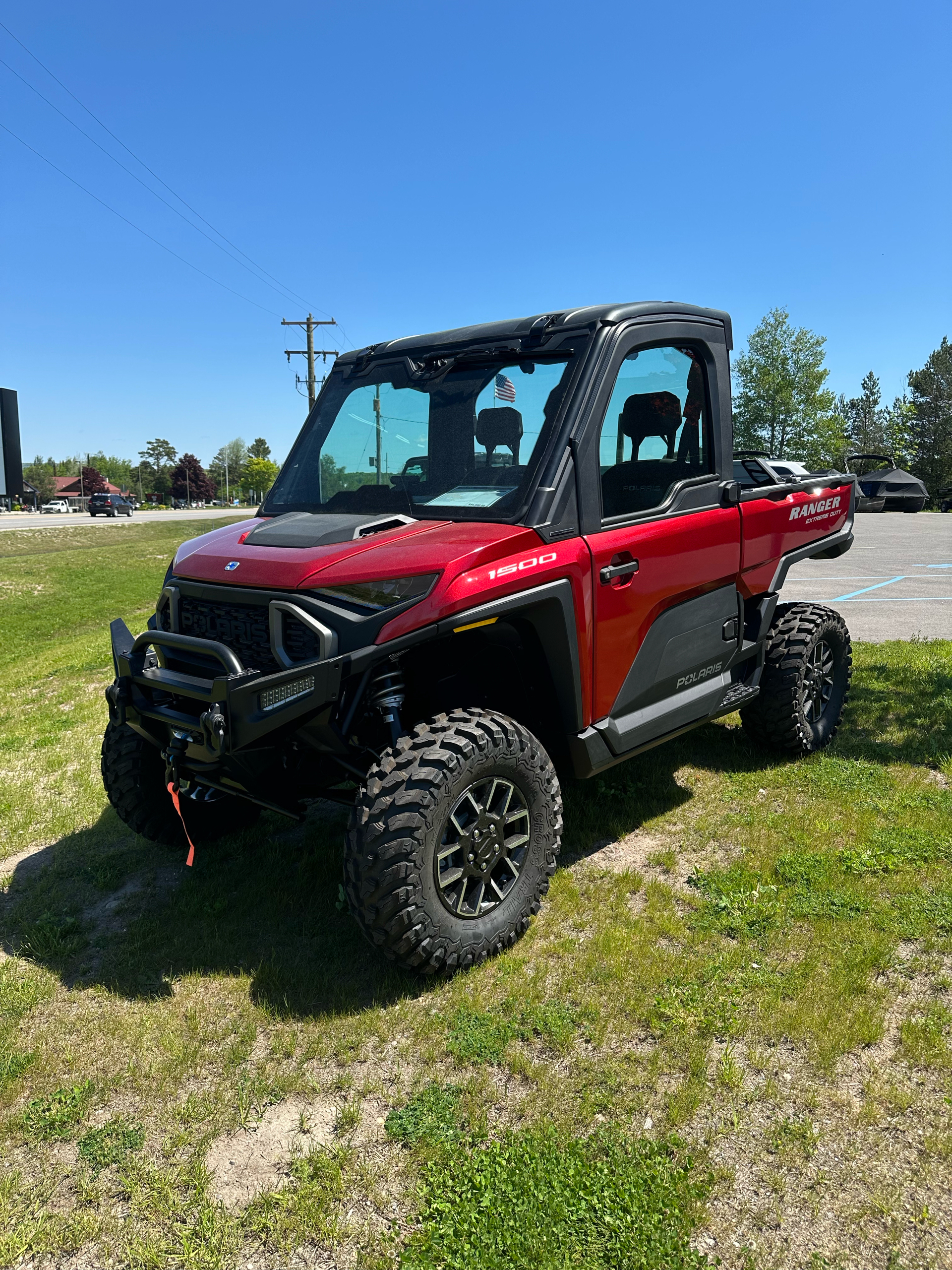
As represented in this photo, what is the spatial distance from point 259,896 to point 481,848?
4.39 feet

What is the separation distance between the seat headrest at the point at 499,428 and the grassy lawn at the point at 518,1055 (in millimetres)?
2058

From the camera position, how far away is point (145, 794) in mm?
4332

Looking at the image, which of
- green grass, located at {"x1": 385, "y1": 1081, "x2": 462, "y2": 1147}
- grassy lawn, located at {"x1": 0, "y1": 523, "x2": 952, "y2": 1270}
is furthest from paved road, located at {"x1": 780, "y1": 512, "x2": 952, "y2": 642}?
green grass, located at {"x1": 385, "y1": 1081, "x2": 462, "y2": 1147}

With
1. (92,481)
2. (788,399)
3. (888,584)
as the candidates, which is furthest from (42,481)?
(888,584)

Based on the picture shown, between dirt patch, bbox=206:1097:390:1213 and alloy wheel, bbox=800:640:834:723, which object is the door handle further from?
dirt patch, bbox=206:1097:390:1213

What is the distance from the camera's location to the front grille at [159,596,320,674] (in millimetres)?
3223

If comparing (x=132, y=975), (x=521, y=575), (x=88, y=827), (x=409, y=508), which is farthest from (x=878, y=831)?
(x=88, y=827)

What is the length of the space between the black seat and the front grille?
47.4 inches

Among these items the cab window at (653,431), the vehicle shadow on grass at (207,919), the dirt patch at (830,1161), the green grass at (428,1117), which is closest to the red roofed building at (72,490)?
the vehicle shadow on grass at (207,919)

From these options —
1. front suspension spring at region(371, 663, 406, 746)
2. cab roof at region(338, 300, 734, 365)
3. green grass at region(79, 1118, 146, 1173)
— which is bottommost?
green grass at region(79, 1118, 146, 1173)

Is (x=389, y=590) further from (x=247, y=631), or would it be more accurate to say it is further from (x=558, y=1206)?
(x=558, y=1206)

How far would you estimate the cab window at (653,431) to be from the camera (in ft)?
12.7

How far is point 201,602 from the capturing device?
366cm

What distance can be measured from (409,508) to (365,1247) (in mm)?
2708
